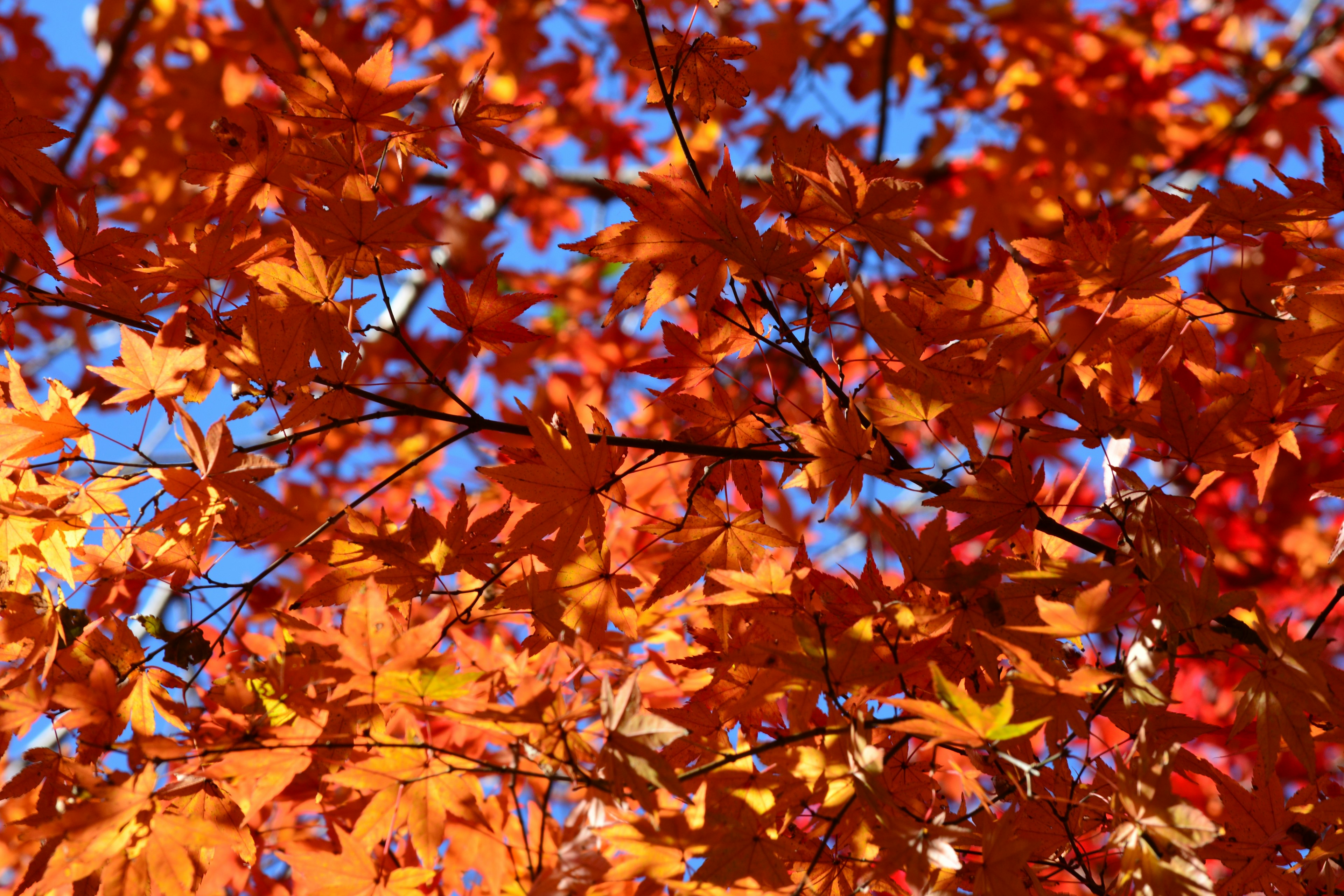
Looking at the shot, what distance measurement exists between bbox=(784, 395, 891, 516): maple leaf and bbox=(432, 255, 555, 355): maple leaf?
1.46 ft

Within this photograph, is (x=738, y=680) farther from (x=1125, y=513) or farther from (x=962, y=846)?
(x=1125, y=513)

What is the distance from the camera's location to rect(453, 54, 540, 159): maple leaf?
4.30ft

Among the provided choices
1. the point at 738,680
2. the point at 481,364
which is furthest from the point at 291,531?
the point at 738,680

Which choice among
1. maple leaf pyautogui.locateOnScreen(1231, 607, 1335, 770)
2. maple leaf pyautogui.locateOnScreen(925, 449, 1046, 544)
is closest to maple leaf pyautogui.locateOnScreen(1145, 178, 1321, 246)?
maple leaf pyautogui.locateOnScreen(925, 449, 1046, 544)

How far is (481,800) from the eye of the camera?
113 centimetres

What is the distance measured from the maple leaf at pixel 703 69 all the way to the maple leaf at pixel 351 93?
13.7 inches

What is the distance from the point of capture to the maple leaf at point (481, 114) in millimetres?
1312

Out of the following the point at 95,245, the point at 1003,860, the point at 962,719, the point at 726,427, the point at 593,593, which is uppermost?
the point at 95,245

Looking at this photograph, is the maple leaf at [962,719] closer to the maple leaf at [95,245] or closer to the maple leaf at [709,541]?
the maple leaf at [709,541]

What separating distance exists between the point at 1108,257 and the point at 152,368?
123cm

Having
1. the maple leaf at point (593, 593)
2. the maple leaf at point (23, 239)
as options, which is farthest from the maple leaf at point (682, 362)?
the maple leaf at point (23, 239)

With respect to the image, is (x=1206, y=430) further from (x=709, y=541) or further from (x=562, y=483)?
(x=562, y=483)

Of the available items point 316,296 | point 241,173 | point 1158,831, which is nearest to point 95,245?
point 241,173

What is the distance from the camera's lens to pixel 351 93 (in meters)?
1.28
